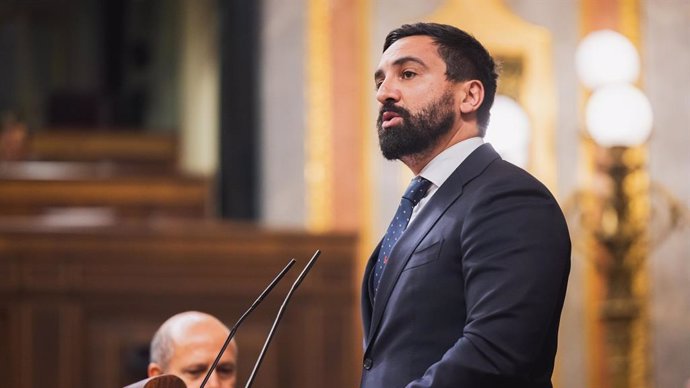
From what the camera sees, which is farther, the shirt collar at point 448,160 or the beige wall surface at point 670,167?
the beige wall surface at point 670,167

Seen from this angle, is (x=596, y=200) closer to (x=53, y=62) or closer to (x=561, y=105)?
(x=561, y=105)

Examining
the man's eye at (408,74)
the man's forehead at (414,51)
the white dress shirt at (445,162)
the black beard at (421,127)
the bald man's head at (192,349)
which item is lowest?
the bald man's head at (192,349)

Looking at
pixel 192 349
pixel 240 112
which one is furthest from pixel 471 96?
pixel 240 112

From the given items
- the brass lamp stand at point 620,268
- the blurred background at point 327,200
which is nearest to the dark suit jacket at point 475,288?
the blurred background at point 327,200

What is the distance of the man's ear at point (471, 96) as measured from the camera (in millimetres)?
2281

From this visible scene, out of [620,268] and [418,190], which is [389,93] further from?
[620,268]

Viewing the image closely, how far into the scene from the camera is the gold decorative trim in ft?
20.5

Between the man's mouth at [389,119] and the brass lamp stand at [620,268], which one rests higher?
the man's mouth at [389,119]

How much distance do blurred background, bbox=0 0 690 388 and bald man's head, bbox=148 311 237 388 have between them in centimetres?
222

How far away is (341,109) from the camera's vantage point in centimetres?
628

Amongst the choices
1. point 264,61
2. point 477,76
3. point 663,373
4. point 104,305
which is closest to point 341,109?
point 264,61

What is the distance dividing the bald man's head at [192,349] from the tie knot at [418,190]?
0.83 metres

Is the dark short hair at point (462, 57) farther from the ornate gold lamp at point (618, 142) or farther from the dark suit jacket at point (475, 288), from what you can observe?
the ornate gold lamp at point (618, 142)

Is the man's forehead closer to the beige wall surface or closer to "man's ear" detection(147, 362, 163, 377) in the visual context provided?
"man's ear" detection(147, 362, 163, 377)
